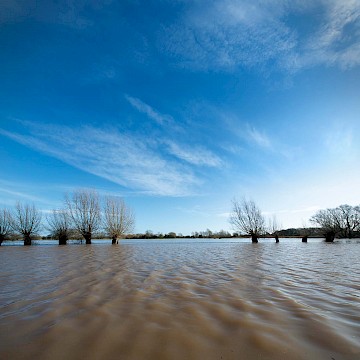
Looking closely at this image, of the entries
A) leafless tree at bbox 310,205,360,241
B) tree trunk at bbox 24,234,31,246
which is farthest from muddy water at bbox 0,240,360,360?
→ leafless tree at bbox 310,205,360,241

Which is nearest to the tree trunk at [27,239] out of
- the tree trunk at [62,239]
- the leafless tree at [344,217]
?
the tree trunk at [62,239]

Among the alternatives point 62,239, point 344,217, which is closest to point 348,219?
point 344,217

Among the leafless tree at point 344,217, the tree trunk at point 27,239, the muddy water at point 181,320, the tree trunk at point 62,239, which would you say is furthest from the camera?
the leafless tree at point 344,217

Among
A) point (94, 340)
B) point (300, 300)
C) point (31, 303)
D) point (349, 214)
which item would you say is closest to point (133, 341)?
point (94, 340)

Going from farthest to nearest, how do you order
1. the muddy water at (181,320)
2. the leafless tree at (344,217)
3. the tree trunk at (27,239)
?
1. the leafless tree at (344,217)
2. the tree trunk at (27,239)
3. the muddy water at (181,320)

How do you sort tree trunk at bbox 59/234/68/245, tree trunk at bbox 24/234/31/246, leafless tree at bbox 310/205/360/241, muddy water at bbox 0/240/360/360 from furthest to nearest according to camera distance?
leafless tree at bbox 310/205/360/241 → tree trunk at bbox 24/234/31/246 → tree trunk at bbox 59/234/68/245 → muddy water at bbox 0/240/360/360

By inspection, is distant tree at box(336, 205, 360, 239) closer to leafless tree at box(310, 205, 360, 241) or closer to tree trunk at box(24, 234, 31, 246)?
leafless tree at box(310, 205, 360, 241)

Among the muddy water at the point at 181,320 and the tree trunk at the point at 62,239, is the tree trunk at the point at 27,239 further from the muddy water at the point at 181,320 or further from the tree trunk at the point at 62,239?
the muddy water at the point at 181,320

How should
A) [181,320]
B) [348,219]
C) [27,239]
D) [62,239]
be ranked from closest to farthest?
1. [181,320]
2. [62,239]
3. [27,239]
4. [348,219]

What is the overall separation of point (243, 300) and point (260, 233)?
99.3 feet

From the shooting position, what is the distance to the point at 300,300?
3857 millimetres

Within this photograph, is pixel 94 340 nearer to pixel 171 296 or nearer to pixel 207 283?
pixel 171 296

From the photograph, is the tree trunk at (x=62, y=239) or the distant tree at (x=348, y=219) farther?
the distant tree at (x=348, y=219)

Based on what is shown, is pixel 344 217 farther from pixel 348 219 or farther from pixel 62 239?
pixel 62 239
